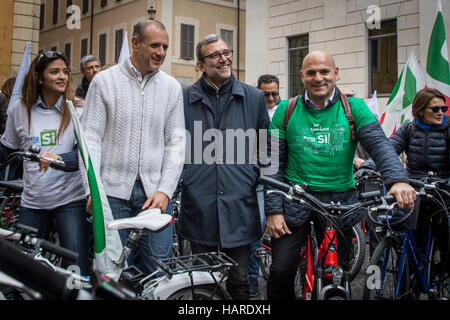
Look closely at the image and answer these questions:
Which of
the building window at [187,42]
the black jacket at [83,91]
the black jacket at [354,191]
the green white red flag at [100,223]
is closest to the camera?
the green white red flag at [100,223]

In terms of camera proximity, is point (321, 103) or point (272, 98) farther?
point (272, 98)

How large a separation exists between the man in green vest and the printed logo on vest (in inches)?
58.5

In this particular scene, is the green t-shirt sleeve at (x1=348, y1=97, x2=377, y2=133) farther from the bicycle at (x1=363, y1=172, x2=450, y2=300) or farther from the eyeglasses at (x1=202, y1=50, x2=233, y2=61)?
the bicycle at (x1=363, y1=172, x2=450, y2=300)

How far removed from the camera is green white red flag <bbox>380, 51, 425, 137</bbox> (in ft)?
Result: 27.3

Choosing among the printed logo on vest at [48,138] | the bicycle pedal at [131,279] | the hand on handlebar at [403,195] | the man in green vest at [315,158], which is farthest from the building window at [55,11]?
the hand on handlebar at [403,195]

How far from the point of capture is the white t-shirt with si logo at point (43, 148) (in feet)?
11.3

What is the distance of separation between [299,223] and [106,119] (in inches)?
52.5

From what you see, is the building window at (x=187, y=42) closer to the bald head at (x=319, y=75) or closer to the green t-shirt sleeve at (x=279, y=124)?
the green t-shirt sleeve at (x=279, y=124)

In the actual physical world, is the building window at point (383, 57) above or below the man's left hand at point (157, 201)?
above

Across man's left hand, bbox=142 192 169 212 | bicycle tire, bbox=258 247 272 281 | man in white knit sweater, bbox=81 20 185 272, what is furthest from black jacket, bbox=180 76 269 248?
bicycle tire, bbox=258 247 272 281

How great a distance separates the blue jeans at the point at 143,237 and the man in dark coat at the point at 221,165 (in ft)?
1.04

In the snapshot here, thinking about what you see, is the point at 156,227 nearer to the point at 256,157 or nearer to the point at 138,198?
the point at 138,198
